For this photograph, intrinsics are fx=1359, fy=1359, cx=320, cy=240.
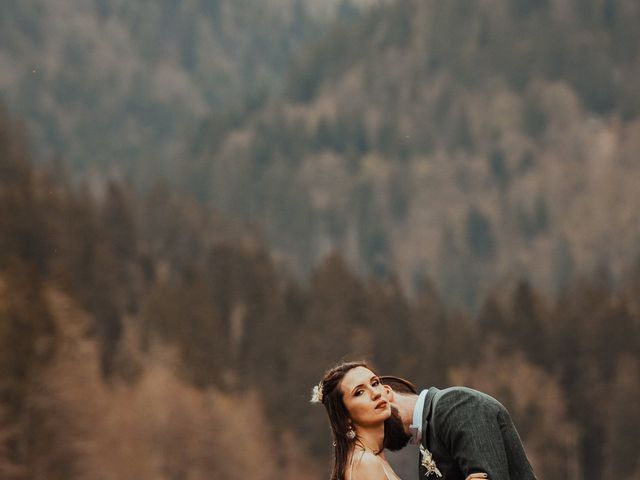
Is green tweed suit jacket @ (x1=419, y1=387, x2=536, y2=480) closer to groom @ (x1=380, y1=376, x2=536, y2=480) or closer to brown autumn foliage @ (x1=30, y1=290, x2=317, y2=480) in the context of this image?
groom @ (x1=380, y1=376, x2=536, y2=480)

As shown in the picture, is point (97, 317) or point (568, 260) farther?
point (568, 260)

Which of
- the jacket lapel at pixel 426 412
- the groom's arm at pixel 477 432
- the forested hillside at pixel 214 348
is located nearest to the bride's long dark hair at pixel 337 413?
the jacket lapel at pixel 426 412

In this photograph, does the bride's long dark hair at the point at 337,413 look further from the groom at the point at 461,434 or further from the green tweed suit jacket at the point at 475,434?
the green tweed suit jacket at the point at 475,434

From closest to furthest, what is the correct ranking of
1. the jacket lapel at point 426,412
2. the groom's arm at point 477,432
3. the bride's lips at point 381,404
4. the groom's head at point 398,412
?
the groom's arm at point 477,432
the jacket lapel at point 426,412
the bride's lips at point 381,404
the groom's head at point 398,412

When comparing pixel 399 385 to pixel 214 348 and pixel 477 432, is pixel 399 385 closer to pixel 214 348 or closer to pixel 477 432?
pixel 477 432

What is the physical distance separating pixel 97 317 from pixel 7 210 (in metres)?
12.7

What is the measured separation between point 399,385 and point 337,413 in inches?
13.5

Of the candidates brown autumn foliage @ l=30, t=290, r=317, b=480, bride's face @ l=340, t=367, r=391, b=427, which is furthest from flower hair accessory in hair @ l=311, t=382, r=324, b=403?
brown autumn foliage @ l=30, t=290, r=317, b=480

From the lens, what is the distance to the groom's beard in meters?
6.22

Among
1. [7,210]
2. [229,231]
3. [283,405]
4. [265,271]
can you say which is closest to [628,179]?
[229,231]

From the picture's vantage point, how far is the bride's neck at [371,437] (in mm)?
6156

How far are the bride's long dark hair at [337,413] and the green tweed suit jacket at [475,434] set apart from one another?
15.9 inches

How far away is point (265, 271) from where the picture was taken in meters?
131

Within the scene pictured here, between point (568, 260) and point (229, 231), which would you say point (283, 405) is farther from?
point (568, 260)
